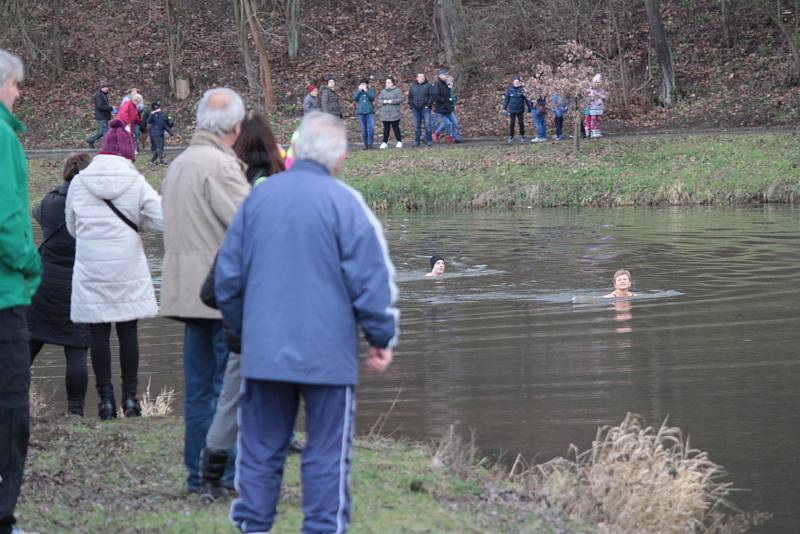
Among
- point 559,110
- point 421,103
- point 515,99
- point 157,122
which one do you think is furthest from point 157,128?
point 559,110

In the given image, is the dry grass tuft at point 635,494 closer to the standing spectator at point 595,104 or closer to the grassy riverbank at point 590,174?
the grassy riverbank at point 590,174

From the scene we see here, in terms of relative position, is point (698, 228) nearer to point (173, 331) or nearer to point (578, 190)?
point (578, 190)

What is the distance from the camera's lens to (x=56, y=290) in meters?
9.49

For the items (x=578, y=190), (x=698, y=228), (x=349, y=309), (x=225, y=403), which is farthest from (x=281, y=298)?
(x=578, y=190)

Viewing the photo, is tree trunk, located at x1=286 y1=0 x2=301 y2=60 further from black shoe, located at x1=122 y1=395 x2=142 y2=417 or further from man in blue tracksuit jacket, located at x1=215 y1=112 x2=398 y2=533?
man in blue tracksuit jacket, located at x1=215 y1=112 x2=398 y2=533

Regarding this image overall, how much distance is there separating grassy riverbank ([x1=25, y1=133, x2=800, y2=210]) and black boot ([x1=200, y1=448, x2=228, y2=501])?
86.8 feet

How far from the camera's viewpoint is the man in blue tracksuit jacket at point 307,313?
5.35m

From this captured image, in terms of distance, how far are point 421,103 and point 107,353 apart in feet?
91.9

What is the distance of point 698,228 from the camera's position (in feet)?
86.7

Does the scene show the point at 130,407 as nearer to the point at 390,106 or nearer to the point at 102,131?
the point at 390,106

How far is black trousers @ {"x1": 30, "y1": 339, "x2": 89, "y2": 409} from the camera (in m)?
9.54


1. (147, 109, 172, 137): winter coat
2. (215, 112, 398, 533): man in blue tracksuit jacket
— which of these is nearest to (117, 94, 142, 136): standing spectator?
(147, 109, 172, 137): winter coat

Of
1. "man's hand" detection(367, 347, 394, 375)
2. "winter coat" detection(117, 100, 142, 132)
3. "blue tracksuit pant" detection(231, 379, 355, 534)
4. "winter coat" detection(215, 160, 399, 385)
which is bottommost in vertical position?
"blue tracksuit pant" detection(231, 379, 355, 534)

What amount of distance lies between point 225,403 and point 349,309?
4.92 ft
